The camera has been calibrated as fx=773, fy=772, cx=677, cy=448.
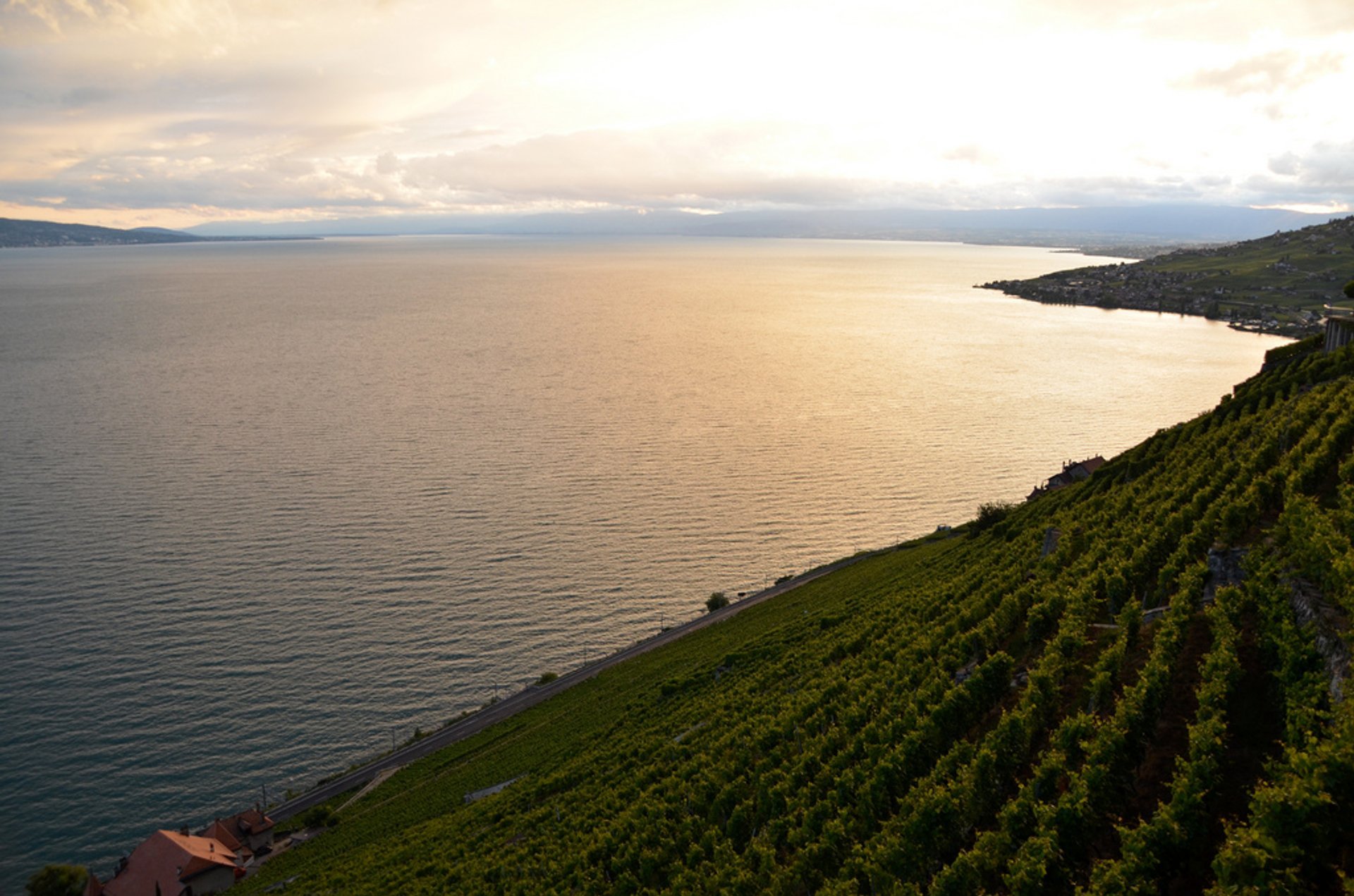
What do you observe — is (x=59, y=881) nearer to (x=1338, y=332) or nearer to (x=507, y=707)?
(x=507, y=707)

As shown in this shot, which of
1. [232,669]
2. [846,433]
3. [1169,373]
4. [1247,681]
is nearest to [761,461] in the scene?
[846,433]

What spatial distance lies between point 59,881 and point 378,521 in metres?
44.3

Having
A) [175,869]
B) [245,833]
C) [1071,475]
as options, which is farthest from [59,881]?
[1071,475]

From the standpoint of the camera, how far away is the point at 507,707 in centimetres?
5797

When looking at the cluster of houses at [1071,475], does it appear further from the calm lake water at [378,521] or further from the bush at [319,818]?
the bush at [319,818]

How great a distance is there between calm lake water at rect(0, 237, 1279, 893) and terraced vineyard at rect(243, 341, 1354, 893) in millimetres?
13485

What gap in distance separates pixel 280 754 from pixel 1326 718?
59.0 m

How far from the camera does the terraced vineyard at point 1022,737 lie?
1659 cm

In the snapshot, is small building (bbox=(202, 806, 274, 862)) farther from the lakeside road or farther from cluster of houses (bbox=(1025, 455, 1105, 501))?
cluster of houses (bbox=(1025, 455, 1105, 501))

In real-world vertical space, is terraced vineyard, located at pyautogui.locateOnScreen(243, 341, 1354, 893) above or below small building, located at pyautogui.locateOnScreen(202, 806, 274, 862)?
above

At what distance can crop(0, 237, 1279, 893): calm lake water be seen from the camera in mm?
56031

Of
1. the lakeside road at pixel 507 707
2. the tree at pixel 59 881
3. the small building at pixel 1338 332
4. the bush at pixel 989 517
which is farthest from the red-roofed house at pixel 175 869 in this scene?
the small building at pixel 1338 332

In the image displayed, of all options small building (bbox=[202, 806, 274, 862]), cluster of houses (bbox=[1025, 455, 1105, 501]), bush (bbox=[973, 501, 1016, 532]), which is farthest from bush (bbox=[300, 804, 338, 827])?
cluster of houses (bbox=[1025, 455, 1105, 501])

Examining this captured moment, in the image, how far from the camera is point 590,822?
115ft
